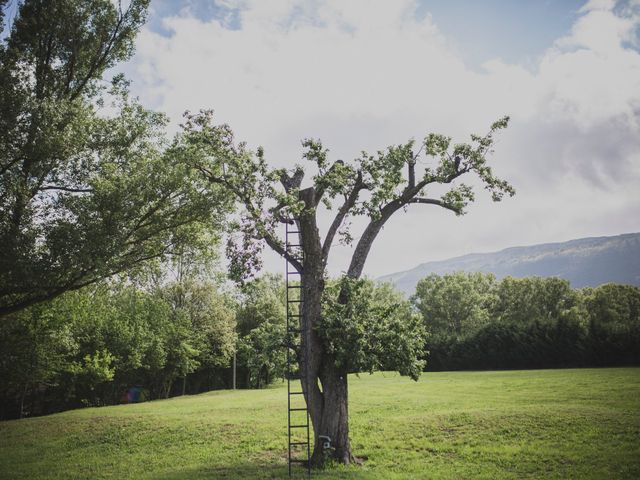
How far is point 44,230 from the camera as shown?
15945mm

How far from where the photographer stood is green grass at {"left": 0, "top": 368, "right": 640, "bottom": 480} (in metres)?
14.0

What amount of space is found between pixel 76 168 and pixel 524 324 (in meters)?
44.3

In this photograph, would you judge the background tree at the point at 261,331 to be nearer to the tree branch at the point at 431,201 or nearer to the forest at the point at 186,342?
the forest at the point at 186,342

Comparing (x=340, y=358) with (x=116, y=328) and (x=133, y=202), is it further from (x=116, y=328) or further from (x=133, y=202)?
(x=116, y=328)

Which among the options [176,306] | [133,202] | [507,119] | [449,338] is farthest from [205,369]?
[507,119]

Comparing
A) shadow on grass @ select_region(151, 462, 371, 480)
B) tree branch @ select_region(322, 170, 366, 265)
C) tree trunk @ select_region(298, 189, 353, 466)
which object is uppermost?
tree branch @ select_region(322, 170, 366, 265)

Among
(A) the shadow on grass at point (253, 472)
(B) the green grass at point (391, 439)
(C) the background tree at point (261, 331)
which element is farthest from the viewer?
(C) the background tree at point (261, 331)

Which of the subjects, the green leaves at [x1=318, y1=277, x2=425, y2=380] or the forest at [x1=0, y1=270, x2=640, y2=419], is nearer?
the green leaves at [x1=318, y1=277, x2=425, y2=380]

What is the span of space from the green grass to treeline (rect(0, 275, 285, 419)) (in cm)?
357

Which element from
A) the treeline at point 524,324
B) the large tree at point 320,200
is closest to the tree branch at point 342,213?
the large tree at point 320,200

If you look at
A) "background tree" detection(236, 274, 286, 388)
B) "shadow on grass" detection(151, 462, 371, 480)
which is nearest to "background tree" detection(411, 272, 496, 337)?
"background tree" detection(236, 274, 286, 388)

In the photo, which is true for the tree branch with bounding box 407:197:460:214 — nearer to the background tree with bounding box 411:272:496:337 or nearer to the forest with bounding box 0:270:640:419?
the forest with bounding box 0:270:640:419

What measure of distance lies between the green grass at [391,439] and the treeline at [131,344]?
3.57 m

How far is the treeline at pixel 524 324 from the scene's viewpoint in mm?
40781
